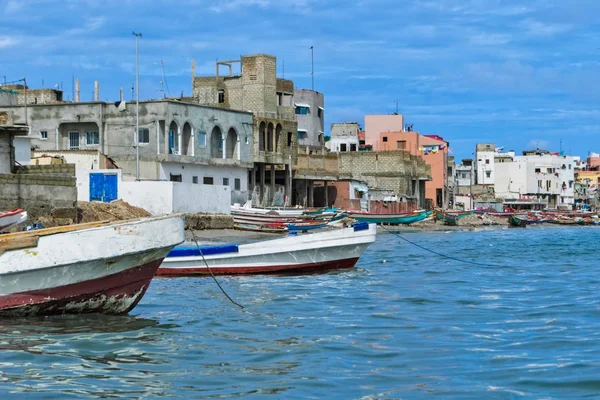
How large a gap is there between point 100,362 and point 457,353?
4.46 meters

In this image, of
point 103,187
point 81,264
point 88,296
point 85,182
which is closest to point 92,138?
point 85,182

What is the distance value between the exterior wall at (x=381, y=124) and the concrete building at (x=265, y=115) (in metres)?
23.4

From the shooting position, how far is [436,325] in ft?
47.7

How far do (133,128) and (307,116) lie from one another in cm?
2913

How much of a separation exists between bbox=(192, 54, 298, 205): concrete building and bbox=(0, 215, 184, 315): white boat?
41.7 meters

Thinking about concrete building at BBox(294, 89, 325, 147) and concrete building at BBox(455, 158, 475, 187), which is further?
concrete building at BBox(455, 158, 475, 187)

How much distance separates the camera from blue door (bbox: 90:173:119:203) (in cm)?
3644

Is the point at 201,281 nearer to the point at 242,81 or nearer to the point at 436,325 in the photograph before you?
the point at 436,325

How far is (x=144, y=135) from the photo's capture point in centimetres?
4612

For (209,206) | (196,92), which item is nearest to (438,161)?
(196,92)

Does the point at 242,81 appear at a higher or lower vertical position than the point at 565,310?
higher

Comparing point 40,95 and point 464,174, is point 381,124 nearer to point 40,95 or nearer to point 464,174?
point 464,174

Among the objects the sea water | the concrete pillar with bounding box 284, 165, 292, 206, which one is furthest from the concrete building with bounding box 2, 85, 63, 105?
the sea water

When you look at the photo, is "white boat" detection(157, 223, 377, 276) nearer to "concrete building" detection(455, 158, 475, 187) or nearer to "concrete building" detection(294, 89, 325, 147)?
"concrete building" detection(294, 89, 325, 147)
